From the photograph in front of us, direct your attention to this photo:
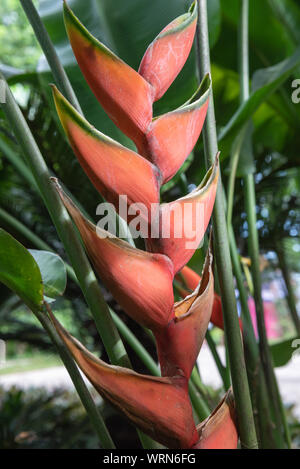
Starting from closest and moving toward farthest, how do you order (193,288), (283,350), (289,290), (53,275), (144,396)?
(144,396), (53,275), (193,288), (283,350), (289,290)

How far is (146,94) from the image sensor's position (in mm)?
313

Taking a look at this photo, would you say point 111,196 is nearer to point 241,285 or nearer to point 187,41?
point 187,41

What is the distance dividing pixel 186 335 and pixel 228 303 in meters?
0.05

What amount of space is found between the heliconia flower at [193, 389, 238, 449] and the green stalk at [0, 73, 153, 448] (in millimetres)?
62

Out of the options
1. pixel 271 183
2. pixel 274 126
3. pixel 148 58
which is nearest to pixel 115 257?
pixel 148 58

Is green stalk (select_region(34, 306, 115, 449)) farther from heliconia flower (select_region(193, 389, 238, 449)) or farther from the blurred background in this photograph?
the blurred background

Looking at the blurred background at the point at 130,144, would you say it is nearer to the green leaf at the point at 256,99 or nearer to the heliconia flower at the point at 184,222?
the green leaf at the point at 256,99

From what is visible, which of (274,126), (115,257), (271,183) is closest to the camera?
(115,257)

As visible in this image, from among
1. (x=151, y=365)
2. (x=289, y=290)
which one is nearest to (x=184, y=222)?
(x=151, y=365)

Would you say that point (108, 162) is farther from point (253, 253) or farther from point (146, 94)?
point (253, 253)

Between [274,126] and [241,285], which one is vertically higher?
[274,126]

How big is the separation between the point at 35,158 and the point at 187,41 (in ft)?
0.45

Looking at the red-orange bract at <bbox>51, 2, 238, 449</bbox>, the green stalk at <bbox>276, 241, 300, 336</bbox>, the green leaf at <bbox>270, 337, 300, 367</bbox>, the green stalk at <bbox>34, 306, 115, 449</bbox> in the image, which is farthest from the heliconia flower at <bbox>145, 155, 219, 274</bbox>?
the green stalk at <bbox>276, 241, 300, 336</bbox>

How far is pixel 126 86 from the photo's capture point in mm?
302
